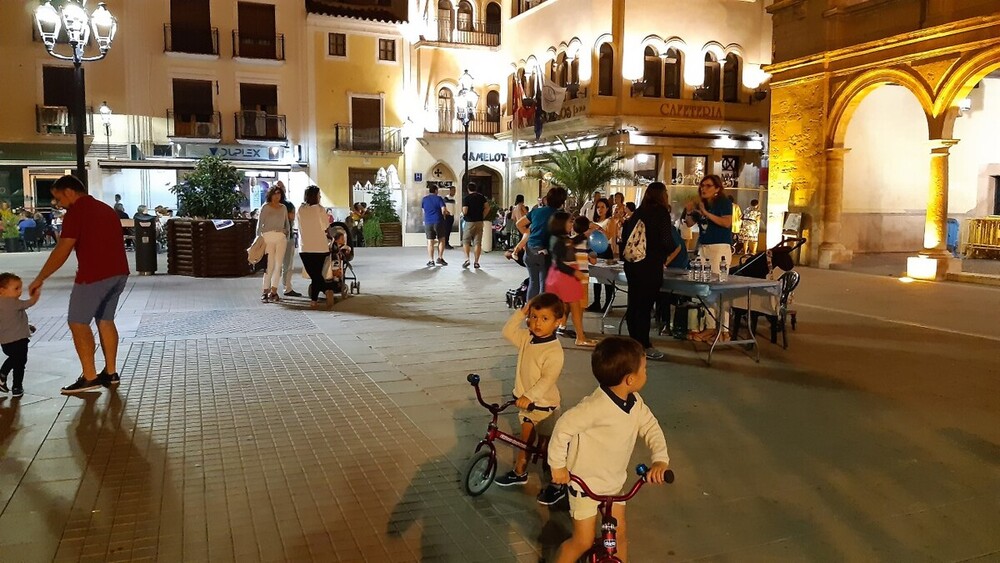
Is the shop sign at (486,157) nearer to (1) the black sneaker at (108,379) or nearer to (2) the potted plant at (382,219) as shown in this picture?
(2) the potted plant at (382,219)

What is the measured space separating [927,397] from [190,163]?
25759 millimetres

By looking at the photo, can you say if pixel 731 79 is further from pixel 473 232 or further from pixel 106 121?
pixel 106 121

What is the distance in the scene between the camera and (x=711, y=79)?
2492 centimetres

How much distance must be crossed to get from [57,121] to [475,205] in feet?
61.7

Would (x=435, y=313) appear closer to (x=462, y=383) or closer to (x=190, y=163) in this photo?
(x=462, y=383)

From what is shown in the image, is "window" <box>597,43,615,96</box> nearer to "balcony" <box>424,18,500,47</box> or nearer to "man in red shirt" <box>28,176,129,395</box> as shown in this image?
"balcony" <box>424,18,500,47</box>

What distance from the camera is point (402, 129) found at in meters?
29.9

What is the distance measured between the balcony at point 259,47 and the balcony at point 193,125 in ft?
8.29

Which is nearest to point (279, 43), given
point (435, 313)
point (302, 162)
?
point (302, 162)

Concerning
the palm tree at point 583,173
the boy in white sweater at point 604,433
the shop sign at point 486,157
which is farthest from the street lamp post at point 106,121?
the boy in white sweater at point 604,433

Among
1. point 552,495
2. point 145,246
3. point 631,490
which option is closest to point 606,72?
point 145,246

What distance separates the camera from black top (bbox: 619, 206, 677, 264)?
7.65 meters

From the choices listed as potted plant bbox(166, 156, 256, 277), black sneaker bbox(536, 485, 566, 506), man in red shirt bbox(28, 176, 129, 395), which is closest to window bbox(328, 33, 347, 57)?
potted plant bbox(166, 156, 256, 277)

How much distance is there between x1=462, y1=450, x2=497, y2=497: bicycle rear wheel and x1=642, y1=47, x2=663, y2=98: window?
21193 millimetres
